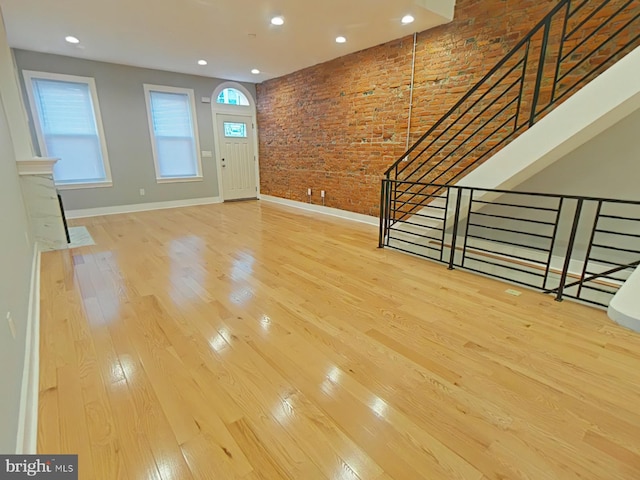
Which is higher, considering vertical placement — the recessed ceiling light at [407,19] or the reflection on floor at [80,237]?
the recessed ceiling light at [407,19]

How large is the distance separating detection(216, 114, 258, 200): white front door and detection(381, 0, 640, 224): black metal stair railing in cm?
428

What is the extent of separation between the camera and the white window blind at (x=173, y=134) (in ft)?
20.3

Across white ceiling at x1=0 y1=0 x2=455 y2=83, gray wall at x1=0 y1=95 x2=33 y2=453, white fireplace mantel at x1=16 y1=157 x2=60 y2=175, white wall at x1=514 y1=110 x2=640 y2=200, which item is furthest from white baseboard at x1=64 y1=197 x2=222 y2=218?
white wall at x1=514 y1=110 x2=640 y2=200

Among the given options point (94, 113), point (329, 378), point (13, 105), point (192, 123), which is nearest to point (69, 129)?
point (94, 113)

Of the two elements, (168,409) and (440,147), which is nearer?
(168,409)

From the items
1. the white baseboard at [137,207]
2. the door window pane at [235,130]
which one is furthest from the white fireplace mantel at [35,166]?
the door window pane at [235,130]

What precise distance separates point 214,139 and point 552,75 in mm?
6085

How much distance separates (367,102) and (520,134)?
263 cm

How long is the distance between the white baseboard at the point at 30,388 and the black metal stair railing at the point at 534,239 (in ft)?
10.1

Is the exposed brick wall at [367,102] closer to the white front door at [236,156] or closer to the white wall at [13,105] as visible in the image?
the white front door at [236,156]

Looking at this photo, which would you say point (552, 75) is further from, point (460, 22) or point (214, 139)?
point (214, 139)

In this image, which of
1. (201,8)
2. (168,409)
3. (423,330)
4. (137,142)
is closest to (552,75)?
(423,330)

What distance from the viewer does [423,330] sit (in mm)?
2148

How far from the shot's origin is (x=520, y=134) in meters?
2.99
